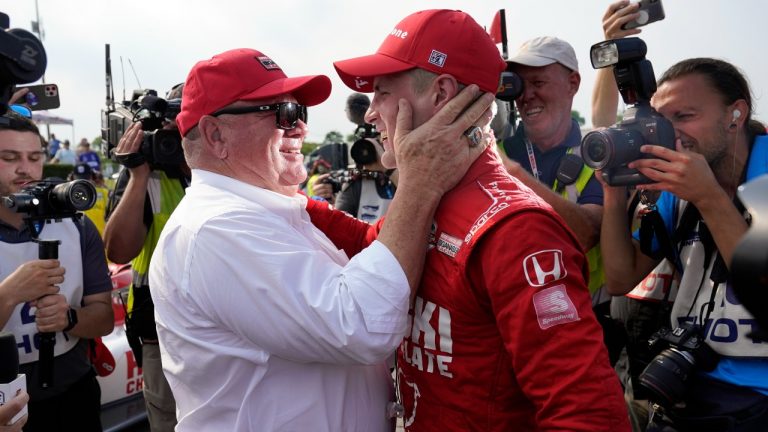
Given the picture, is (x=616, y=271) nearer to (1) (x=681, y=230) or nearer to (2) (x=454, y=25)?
(1) (x=681, y=230)

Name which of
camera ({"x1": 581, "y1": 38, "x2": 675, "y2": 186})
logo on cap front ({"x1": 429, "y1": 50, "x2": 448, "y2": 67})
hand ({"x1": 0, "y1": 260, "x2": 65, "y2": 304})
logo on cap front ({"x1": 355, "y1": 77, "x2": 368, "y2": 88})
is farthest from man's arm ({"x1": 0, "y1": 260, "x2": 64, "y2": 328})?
camera ({"x1": 581, "y1": 38, "x2": 675, "y2": 186})

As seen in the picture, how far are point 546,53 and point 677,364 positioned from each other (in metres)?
1.67

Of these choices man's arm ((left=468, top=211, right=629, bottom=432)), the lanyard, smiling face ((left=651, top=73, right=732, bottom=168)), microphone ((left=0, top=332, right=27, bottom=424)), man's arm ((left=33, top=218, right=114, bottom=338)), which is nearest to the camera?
man's arm ((left=468, top=211, right=629, bottom=432))

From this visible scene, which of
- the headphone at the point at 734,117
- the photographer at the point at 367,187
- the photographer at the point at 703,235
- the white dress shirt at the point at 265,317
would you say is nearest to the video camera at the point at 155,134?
the white dress shirt at the point at 265,317

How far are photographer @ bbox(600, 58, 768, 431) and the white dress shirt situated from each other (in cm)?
115

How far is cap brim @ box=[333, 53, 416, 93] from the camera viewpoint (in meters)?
1.64

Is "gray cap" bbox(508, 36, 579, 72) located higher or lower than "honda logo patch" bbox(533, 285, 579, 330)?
higher

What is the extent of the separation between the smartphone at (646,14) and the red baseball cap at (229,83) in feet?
5.46

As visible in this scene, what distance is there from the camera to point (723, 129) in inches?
87.7

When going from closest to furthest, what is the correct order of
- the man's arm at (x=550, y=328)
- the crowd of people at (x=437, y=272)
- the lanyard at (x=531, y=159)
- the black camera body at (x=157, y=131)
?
1. the man's arm at (x=550, y=328)
2. the crowd of people at (x=437, y=272)
3. the lanyard at (x=531, y=159)
4. the black camera body at (x=157, y=131)

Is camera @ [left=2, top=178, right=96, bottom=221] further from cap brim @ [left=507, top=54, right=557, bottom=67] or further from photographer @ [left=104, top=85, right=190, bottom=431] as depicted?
cap brim @ [left=507, top=54, right=557, bottom=67]

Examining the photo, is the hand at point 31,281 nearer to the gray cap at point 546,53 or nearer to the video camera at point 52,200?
the video camera at point 52,200

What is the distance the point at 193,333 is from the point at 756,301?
1.42 m

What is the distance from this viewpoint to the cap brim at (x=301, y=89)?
6.22 ft
